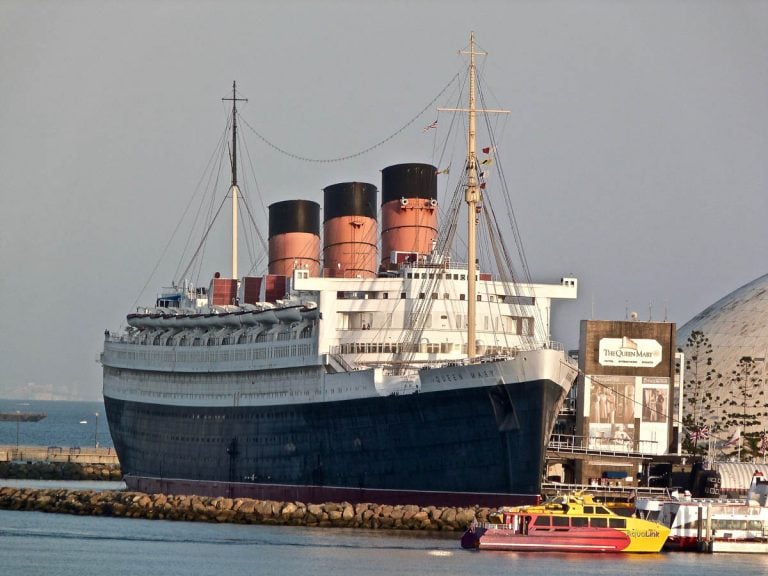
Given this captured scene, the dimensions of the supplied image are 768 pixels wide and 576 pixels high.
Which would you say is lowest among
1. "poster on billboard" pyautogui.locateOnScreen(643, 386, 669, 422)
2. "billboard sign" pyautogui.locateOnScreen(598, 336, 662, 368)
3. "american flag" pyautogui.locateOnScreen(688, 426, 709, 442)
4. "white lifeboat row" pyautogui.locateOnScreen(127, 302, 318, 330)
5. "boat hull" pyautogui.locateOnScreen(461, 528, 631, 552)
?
"boat hull" pyautogui.locateOnScreen(461, 528, 631, 552)

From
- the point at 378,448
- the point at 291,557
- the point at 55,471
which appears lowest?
the point at 291,557

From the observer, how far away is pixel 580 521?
196 feet

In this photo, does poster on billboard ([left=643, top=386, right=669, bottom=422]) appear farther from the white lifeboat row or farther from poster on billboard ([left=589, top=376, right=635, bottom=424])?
the white lifeboat row

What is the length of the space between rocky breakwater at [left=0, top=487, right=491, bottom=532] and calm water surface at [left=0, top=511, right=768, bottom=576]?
5.16 ft

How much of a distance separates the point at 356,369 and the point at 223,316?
1273cm

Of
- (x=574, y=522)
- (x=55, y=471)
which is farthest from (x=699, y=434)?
(x=55, y=471)

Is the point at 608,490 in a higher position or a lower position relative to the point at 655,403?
lower

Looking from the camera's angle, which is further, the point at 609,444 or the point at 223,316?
the point at 223,316

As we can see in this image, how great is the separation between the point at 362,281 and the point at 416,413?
9.78 m

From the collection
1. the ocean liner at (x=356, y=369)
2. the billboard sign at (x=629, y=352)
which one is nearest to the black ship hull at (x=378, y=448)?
the ocean liner at (x=356, y=369)

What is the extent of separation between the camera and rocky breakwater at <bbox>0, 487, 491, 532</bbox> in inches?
2611

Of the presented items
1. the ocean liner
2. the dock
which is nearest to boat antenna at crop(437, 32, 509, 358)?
the ocean liner

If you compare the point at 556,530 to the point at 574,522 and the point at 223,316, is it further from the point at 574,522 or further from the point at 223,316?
the point at 223,316

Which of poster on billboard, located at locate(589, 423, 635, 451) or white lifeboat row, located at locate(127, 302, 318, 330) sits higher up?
white lifeboat row, located at locate(127, 302, 318, 330)
